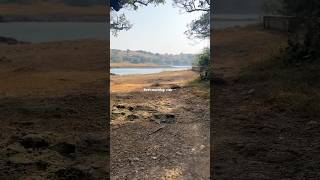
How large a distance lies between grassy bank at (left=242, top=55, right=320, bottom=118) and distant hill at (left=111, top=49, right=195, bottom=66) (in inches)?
54.2

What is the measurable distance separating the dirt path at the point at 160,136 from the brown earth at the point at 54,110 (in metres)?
0.31

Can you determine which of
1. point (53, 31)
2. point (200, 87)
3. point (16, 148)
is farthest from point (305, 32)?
point (16, 148)

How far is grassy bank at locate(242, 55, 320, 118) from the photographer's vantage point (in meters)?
7.57

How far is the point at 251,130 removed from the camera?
7195 mm

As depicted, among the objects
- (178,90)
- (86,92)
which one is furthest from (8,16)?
(178,90)

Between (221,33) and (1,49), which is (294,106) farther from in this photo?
(1,49)

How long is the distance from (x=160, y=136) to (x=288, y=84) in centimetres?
260

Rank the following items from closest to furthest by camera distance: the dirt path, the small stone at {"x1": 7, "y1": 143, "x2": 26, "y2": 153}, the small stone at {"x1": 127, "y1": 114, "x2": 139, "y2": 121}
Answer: the small stone at {"x1": 7, "y1": 143, "x2": 26, "y2": 153} < the dirt path < the small stone at {"x1": 127, "y1": 114, "x2": 139, "y2": 121}

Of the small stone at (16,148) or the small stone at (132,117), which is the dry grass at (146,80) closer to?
the small stone at (132,117)

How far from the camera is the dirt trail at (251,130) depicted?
6.19 meters

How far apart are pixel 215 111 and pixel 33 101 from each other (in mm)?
3257

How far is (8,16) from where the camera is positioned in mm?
8562

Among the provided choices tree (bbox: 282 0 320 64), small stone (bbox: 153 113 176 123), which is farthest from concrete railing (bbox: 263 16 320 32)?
small stone (bbox: 153 113 176 123)

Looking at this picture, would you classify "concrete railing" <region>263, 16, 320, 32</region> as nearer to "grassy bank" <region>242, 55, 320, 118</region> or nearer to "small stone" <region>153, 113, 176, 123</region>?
"grassy bank" <region>242, 55, 320, 118</region>
